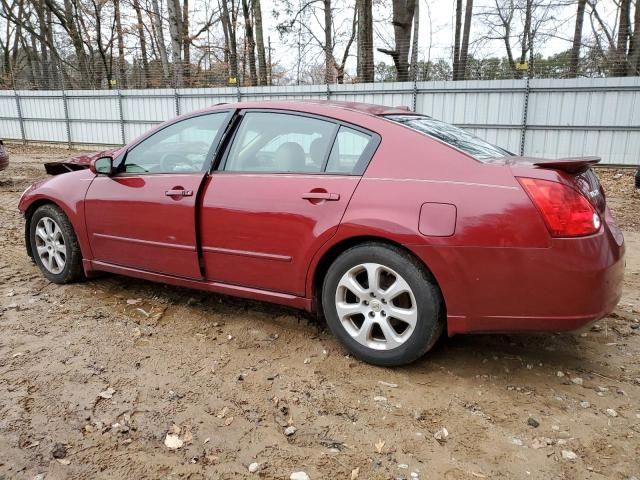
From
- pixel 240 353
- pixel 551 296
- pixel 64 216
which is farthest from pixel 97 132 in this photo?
pixel 551 296

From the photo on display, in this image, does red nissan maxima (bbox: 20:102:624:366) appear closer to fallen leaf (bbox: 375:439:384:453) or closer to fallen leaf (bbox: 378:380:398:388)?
fallen leaf (bbox: 378:380:398:388)

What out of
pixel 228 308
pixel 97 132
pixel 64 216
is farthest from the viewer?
pixel 97 132

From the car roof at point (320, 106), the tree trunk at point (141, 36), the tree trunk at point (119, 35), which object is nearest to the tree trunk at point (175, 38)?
the tree trunk at point (141, 36)

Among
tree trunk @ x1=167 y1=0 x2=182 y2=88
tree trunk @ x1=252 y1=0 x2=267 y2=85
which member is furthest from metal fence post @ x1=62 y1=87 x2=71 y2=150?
tree trunk @ x1=252 y1=0 x2=267 y2=85

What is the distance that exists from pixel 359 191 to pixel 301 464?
1363 millimetres

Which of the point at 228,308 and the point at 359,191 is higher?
the point at 359,191

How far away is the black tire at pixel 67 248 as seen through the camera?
157 inches

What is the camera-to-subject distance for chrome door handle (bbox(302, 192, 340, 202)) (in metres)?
2.78

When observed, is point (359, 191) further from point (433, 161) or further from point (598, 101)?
point (598, 101)

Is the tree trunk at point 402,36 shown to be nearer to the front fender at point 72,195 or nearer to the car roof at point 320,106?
the car roof at point 320,106

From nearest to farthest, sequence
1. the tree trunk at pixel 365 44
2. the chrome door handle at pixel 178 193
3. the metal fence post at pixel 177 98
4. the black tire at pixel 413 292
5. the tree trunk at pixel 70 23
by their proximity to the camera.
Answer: the black tire at pixel 413 292, the chrome door handle at pixel 178 193, the tree trunk at pixel 365 44, the metal fence post at pixel 177 98, the tree trunk at pixel 70 23

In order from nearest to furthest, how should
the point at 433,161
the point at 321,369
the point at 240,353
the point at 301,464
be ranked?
1. the point at 301,464
2. the point at 433,161
3. the point at 321,369
4. the point at 240,353

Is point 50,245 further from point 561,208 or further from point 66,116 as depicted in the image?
point 66,116

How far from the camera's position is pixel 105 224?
3721 millimetres
